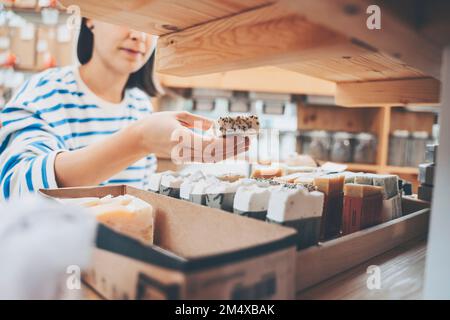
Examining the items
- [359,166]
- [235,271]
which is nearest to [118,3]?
[235,271]

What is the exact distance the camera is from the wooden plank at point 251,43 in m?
0.69

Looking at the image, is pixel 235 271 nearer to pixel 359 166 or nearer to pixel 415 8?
pixel 415 8

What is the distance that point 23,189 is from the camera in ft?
4.49

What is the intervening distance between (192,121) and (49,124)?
843 mm

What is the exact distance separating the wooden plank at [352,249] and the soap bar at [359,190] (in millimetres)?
109

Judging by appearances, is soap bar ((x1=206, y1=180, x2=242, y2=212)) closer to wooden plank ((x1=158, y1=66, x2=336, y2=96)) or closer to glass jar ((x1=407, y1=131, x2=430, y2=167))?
wooden plank ((x1=158, y1=66, x2=336, y2=96))

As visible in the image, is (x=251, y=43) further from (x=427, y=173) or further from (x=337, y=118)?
(x=337, y=118)

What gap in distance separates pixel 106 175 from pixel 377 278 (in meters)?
1.07

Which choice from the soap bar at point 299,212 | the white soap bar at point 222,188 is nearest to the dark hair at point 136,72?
the white soap bar at point 222,188

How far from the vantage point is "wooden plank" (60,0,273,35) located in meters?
0.81

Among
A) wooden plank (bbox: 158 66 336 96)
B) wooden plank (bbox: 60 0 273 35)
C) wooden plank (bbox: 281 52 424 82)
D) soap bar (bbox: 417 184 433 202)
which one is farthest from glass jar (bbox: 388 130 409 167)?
wooden plank (bbox: 60 0 273 35)

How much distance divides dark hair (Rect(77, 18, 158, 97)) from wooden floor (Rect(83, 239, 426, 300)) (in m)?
1.60

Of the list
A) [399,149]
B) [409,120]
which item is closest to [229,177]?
[399,149]

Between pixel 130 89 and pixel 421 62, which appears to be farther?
pixel 130 89
